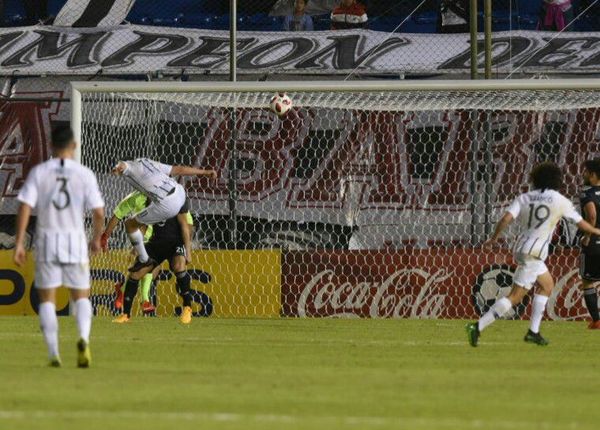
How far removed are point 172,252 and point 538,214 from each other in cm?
605

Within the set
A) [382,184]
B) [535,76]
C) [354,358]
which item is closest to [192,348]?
[354,358]

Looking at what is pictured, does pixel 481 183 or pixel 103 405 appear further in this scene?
pixel 481 183

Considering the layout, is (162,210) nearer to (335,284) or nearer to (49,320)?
(335,284)

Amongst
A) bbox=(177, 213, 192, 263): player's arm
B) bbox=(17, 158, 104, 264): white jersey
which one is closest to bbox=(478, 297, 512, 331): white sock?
bbox=(17, 158, 104, 264): white jersey

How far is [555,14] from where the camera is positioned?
27.1 m

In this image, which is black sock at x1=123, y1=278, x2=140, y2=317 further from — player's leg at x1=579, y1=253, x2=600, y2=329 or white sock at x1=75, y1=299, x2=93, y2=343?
white sock at x1=75, y1=299, x2=93, y2=343

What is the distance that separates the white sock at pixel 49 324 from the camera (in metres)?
12.9

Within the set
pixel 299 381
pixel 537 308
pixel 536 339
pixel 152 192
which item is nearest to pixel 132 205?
pixel 152 192

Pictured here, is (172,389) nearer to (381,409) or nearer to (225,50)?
(381,409)

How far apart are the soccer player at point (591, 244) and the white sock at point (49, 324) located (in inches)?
337

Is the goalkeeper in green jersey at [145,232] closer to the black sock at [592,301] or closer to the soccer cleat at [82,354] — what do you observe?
the black sock at [592,301]

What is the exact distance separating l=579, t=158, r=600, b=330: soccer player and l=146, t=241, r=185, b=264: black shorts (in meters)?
4.96

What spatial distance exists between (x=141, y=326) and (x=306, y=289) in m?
3.98

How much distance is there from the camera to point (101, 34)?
27.4m
